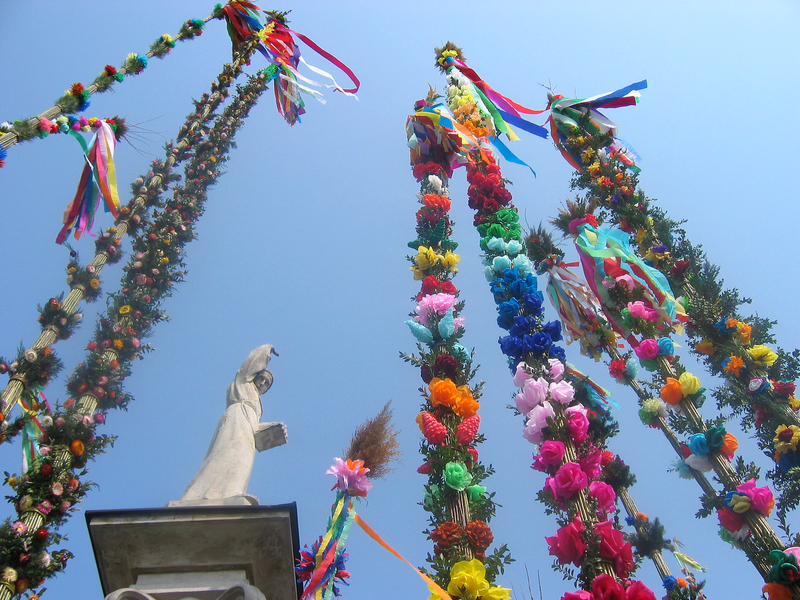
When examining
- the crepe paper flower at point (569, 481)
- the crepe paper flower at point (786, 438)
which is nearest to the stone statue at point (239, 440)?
the crepe paper flower at point (569, 481)

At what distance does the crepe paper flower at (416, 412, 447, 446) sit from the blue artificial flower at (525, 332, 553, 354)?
1544 millimetres

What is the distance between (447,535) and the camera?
5.71 meters

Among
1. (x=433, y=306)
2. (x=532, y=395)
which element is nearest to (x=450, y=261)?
(x=433, y=306)

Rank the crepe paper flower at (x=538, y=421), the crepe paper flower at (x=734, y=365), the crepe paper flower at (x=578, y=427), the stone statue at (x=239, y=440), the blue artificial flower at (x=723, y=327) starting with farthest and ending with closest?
the blue artificial flower at (x=723, y=327)
the crepe paper flower at (x=734, y=365)
the crepe paper flower at (x=538, y=421)
the crepe paper flower at (x=578, y=427)
the stone statue at (x=239, y=440)

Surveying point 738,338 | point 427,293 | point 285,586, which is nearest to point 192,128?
point 427,293

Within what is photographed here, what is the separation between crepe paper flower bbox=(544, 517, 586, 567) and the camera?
17.3 ft

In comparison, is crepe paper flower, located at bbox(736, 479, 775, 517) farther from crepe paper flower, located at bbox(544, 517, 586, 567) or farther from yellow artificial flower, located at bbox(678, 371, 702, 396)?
crepe paper flower, located at bbox(544, 517, 586, 567)

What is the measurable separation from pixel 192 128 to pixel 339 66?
3791 mm

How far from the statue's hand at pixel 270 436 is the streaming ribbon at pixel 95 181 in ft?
12.7

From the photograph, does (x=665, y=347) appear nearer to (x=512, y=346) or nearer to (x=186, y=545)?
(x=512, y=346)

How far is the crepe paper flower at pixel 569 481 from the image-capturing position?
18.7 feet

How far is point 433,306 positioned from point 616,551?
13.2 ft

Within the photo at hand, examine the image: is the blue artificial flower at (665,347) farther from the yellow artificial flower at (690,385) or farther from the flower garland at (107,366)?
the flower garland at (107,366)

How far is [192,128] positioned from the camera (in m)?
13.4
